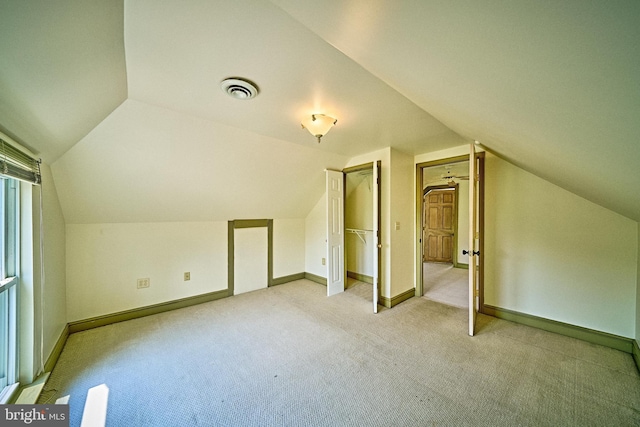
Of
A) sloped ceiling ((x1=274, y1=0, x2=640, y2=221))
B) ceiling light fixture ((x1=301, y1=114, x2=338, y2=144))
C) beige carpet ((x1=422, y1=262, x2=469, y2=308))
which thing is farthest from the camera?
beige carpet ((x1=422, y1=262, x2=469, y2=308))

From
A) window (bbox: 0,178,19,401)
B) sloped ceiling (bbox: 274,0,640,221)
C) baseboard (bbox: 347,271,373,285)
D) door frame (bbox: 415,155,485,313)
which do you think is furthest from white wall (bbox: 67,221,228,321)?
sloped ceiling (bbox: 274,0,640,221)

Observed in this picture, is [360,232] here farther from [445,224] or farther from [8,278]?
[8,278]

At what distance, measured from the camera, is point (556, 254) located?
245 cm

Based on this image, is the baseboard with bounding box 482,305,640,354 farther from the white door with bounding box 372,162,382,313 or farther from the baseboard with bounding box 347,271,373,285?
the baseboard with bounding box 347,271,373,285

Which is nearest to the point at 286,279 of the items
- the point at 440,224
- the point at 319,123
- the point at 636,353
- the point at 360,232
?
the point at 360,232

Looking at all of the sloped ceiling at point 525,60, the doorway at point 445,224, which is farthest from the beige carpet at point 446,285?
the sloped ceiling at point 525,60

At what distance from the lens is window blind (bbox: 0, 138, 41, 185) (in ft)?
4.24

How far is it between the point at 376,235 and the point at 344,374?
1.65m

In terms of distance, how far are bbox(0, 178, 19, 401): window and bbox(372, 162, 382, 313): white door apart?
123 inches

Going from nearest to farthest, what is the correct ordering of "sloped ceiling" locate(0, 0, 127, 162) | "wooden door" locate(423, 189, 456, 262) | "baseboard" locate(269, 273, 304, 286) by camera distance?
"sloped ceiling" locate(0, 0, 127, 162)
"baseboard" locate(269, 273, 304, 286)
"wooden door" locate(423, 189, 456, 262)

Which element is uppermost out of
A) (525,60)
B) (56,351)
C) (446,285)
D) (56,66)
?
(56,66)

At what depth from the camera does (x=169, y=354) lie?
2.10 m

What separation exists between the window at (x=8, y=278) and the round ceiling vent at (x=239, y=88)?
1633 mm

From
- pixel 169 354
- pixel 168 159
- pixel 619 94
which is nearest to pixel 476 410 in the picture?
pixel 619 94
